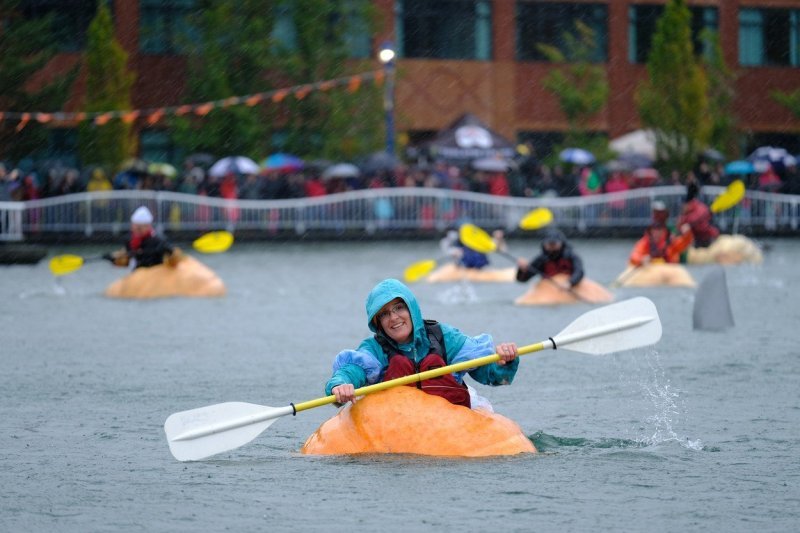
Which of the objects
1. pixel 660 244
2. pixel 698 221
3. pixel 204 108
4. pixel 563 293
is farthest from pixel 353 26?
pixel 563 293

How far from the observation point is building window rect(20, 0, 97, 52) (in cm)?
4006

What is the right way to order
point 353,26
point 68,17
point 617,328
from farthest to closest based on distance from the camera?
point 68,17
point 353,26
point 617,328

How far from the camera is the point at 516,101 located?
4438 cm

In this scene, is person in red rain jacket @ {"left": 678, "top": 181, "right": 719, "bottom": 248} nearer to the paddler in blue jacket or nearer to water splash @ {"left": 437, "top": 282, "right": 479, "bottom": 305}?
water splash @ {"left": 437, "top": 282, "right": 479, "bottom": 305}

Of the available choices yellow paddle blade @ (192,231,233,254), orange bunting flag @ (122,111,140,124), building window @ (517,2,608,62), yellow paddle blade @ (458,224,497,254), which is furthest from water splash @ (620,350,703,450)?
building window @ (517,2,608,62)

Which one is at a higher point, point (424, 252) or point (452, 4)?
point (452, 4)

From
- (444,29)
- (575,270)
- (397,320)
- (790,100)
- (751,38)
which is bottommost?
(575,270)

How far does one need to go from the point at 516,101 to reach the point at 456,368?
3577 cm

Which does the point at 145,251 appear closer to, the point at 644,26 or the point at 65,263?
the point at 65,263

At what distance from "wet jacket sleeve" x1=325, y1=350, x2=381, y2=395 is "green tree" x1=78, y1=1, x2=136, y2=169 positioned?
2655 cm

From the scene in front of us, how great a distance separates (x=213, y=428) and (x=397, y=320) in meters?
1.13

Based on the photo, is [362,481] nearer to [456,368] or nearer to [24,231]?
[456,368]

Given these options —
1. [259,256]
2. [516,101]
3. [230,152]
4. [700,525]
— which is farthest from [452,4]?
[700,525]

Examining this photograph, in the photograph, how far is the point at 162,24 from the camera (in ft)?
133
